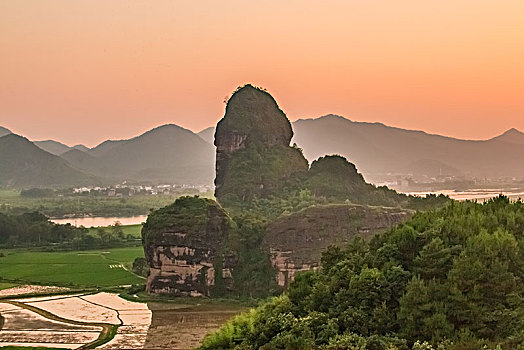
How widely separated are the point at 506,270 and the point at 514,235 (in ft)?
8.52

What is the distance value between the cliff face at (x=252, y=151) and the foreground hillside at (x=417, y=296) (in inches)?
1747

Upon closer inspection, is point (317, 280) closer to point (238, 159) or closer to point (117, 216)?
point (238, 159)

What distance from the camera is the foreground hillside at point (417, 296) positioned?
19.4 metres

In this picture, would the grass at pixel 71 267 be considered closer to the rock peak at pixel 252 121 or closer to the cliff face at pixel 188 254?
the cliff face at pixel 188 254

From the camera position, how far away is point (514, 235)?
22.6m

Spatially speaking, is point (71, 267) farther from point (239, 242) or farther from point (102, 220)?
point (102, 220)

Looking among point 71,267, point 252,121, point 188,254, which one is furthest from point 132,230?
point 188,254

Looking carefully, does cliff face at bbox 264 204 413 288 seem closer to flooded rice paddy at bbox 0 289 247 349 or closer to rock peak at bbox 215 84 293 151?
flooded rice paddy at bbox 0 289 247 349

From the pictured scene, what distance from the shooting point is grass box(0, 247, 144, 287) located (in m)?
54.7

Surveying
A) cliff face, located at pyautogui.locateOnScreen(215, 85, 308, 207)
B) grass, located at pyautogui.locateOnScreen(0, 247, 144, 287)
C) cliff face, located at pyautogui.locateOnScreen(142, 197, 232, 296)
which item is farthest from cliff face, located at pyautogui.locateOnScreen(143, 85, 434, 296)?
cliff face, located at pyautogui.locateOnScreen(215, 85, 308, 207)

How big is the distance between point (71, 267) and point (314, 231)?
23440mm

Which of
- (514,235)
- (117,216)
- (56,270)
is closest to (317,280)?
(514,235)

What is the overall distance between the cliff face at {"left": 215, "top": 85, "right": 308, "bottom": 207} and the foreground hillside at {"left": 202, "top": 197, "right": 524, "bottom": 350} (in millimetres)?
44365

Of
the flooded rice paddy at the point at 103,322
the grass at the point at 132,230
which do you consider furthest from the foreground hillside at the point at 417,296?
the grass at the point at 132,230
